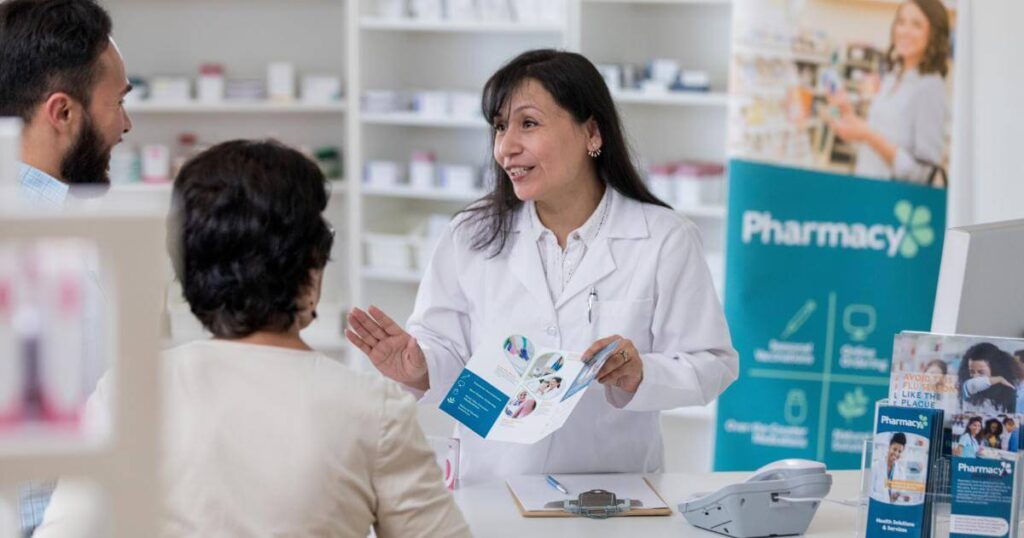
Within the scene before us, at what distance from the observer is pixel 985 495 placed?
5.93ft

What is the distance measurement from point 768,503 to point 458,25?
3091 millimetres

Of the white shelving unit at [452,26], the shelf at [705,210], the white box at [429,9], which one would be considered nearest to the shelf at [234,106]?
the white shelving unit at [452,26]

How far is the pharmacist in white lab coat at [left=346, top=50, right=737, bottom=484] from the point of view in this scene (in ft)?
8.23

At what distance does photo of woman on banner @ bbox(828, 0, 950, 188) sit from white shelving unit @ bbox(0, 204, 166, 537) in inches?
133

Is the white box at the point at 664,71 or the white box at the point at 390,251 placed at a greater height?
the white box at the point at 664,71

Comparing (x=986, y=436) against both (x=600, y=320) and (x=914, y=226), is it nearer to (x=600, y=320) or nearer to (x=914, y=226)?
(x=600, y=320)

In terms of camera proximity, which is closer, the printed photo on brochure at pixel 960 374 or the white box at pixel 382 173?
the printed photo on brochure at pixel 960 374

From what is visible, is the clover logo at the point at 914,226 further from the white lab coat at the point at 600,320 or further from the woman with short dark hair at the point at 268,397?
the woman with short dark hair at the point at 268,397

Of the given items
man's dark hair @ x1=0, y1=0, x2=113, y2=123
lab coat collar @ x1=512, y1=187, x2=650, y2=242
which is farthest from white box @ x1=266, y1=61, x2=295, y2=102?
man's dark hair @ x1=0, y1=0, x2=113, y2=123

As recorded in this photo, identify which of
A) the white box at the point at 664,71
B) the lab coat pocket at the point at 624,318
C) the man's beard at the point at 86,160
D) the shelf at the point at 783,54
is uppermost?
the shelf at the point at 783,54

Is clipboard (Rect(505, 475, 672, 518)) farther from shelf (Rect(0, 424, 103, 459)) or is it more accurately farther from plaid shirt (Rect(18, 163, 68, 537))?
shelf (Rect(0, 424, 103, 459))

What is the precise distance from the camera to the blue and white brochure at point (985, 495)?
1.80 m

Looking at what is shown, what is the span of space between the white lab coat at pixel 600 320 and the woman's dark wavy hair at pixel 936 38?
1604mm

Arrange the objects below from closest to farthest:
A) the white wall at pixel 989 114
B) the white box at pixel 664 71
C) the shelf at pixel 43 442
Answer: the shelf at pixel 43 442 → the white wall at pixel 989 114 → the white box at pixel 664 71
